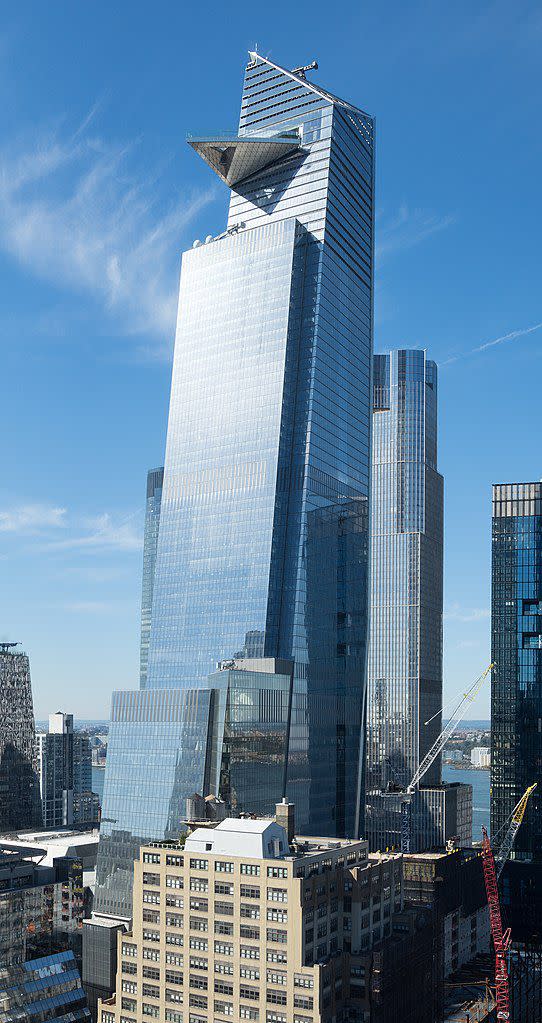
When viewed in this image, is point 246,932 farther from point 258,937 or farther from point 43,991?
point 43,991

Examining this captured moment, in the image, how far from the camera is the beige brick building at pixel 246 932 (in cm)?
15088

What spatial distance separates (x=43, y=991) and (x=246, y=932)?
44.7 m

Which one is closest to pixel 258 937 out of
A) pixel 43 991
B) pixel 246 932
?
pixel 246 932

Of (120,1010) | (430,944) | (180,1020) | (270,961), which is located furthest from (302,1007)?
(430,944)

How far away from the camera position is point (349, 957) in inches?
6329

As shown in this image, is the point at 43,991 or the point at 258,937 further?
the point at 43,991

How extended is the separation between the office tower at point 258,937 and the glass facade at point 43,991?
28.9 ft

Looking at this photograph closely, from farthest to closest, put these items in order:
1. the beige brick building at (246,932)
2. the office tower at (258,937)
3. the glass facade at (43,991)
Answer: the glass facade at (43,991), the office tower at (258,937), the beige brick building at (246,932)

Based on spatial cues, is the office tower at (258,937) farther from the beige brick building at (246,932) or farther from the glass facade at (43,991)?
the glass facade at (43,991)

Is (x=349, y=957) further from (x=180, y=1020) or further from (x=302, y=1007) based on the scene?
(x=180, y=1020)

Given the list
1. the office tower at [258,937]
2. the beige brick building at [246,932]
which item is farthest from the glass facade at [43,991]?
the office tower at [258,937]

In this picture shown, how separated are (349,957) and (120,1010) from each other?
1520 inches

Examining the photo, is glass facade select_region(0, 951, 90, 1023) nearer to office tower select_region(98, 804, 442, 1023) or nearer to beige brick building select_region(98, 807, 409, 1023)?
beige brick building select_region(98, 807, 409, 1023)

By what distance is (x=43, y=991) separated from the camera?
176500mm
